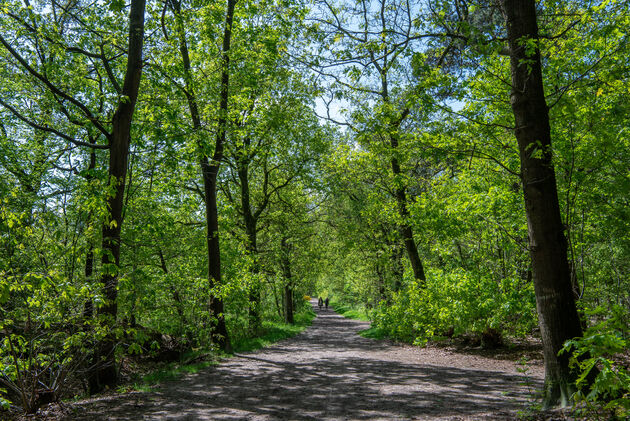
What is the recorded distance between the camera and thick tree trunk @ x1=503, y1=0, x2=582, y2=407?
14.9 ft

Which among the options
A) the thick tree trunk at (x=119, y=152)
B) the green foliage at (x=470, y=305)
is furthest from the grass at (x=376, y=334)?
the thick tree trunk at (x=119, y=152)

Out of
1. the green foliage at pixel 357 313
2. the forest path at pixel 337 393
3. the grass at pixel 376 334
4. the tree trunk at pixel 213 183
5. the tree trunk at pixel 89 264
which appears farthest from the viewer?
the green foliage at pixel 357 313

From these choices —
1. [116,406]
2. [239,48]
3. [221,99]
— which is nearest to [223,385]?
[116,406]

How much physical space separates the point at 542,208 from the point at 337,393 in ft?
14.9

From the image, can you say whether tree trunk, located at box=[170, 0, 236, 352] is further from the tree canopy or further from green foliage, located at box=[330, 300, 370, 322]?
green foliage, located at box=[330, 300, 370, 322]

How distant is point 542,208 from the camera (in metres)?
4.77

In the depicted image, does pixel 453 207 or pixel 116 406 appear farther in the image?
pixel 453 207

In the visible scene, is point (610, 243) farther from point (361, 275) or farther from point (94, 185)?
point (361, 275)

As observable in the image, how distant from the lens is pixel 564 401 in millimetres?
4371

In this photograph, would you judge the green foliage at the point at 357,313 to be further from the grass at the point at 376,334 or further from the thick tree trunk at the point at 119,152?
the thick tree trunk at the point at 119,152

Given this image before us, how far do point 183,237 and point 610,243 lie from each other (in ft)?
47.1

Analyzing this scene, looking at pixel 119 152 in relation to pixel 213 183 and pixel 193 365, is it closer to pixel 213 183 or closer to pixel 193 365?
pixel 213 183

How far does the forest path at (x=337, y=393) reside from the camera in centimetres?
537

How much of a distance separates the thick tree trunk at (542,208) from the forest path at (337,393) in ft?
3.12
